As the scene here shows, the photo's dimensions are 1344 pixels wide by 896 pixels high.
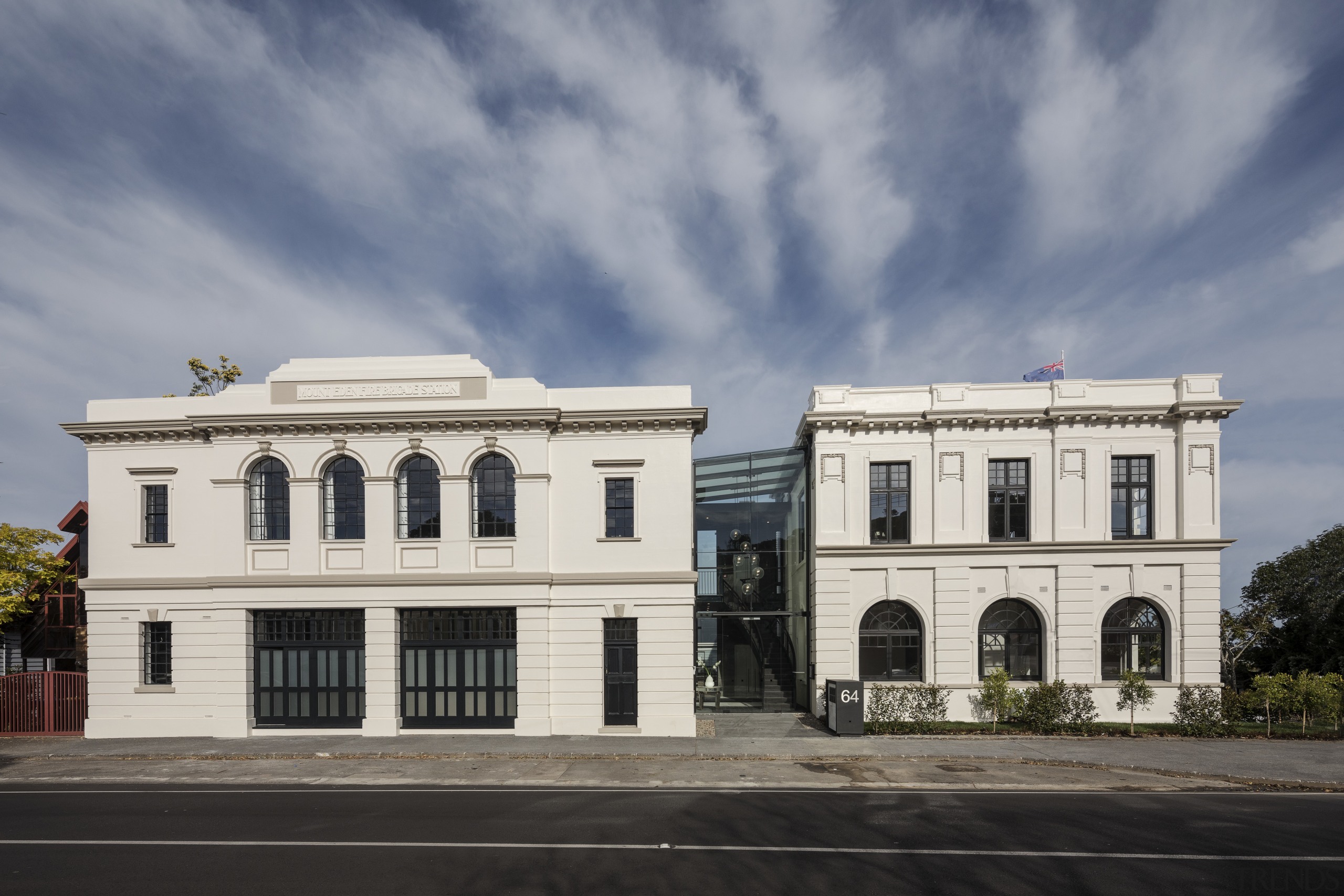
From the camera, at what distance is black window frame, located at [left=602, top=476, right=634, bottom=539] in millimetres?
20859

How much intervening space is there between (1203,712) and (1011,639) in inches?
201

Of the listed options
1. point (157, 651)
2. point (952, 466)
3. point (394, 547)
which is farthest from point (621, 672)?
point (157, 651)

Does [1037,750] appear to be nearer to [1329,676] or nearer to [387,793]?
[1329,676]

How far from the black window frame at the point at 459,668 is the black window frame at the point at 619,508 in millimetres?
3590

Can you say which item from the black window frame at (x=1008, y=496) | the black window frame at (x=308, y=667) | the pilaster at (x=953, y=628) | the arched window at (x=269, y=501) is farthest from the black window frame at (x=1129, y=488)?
the arched window at (x=269, y=501)

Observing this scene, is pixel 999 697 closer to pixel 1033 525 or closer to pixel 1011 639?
pixel 1011 639

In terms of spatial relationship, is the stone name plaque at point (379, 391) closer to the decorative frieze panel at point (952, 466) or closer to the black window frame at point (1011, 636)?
the decorative frieze panel at point (952, 466)

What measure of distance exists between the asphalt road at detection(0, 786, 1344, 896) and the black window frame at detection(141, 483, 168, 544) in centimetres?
813

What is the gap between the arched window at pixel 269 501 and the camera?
21000 millimetres

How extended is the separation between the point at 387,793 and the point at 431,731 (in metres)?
5.86

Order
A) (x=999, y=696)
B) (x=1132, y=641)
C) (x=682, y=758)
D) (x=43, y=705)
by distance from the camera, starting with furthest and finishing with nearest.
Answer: (x=1132, y=641) → (x=43, y=705) → (x=999, y=696) → (x=682, y=758)

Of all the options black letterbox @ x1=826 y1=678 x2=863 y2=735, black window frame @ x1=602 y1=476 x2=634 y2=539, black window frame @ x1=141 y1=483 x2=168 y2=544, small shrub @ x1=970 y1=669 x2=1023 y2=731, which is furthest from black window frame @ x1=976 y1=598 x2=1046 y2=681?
black window frame @ x1=141 y1=483 x2=168 y2=544

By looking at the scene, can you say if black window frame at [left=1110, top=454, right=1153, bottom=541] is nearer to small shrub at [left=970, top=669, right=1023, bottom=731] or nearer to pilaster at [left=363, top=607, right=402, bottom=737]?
small shrub at [left=970, top=669, right=1023, bottom=731]

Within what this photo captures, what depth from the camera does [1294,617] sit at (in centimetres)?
2895
